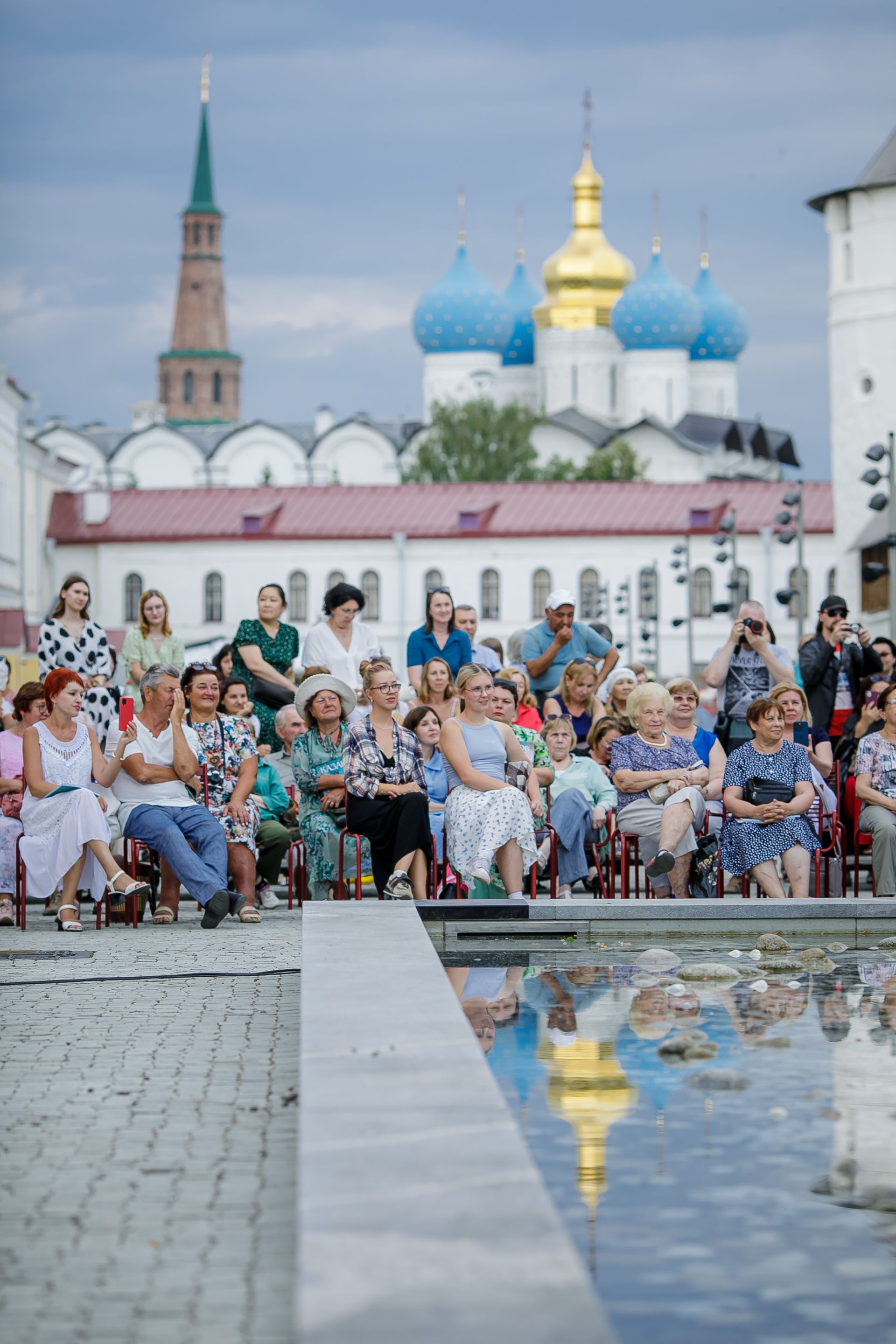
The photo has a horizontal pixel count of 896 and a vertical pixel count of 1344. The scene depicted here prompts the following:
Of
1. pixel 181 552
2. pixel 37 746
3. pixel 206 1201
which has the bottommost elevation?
pixel 206 1201

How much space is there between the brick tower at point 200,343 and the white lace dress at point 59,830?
122650 mm

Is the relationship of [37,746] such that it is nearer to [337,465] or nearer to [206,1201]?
[206,1201]

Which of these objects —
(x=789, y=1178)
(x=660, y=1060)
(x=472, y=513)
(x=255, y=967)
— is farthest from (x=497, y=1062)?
(x=472, y=513)

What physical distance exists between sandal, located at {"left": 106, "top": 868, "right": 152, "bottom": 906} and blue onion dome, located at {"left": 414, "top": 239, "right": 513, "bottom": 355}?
262 ft

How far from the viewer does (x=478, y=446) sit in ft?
260

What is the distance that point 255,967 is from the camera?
8.69 meters

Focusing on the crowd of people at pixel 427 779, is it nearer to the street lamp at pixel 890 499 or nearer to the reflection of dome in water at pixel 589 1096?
the reflection of dome in water at pixel 589 1096

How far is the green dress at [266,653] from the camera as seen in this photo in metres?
12.8

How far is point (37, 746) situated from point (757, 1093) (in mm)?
5770

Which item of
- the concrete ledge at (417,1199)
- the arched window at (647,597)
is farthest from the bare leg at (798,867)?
the arched window at (647,597)

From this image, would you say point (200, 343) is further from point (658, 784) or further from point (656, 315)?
point (658, 784)

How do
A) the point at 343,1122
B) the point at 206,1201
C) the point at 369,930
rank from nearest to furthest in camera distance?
the point at 343,1122
the point at 206,1201
the point at 369,930

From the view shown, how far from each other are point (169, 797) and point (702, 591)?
60.0 meters

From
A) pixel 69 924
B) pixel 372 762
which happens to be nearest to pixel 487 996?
pixel 372 762
